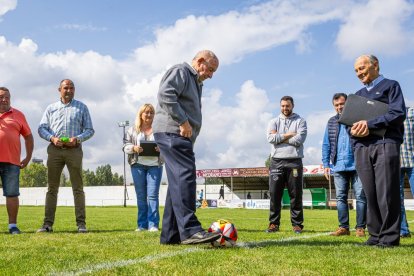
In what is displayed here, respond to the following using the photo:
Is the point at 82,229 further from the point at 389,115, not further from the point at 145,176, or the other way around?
the point at 389,115

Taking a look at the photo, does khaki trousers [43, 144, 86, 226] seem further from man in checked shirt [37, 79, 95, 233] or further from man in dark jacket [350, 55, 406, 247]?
man in dark jacket [350, 55, 406, 247]

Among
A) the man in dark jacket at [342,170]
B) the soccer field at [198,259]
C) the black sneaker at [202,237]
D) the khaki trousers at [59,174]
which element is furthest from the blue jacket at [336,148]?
the khaki trousers at [59,174]

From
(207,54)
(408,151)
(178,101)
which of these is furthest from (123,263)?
(408,151)

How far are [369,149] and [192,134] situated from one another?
72.5 inches

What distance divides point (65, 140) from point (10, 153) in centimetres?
82

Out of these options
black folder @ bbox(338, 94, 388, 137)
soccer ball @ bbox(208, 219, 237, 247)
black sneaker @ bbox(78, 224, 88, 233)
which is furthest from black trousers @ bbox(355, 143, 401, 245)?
black sneaker @ bbox(78, 224, 88, 233)

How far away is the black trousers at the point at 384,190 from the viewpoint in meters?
4.68

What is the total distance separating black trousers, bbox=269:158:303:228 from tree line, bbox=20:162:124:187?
113277 mm

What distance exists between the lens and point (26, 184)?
123 m

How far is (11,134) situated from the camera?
273 inches

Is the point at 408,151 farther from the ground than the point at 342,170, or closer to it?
farther from the ground

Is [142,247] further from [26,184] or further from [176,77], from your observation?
[26,184]

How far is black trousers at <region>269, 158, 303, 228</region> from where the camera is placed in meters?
7.13

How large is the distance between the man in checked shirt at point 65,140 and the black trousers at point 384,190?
4.17m
